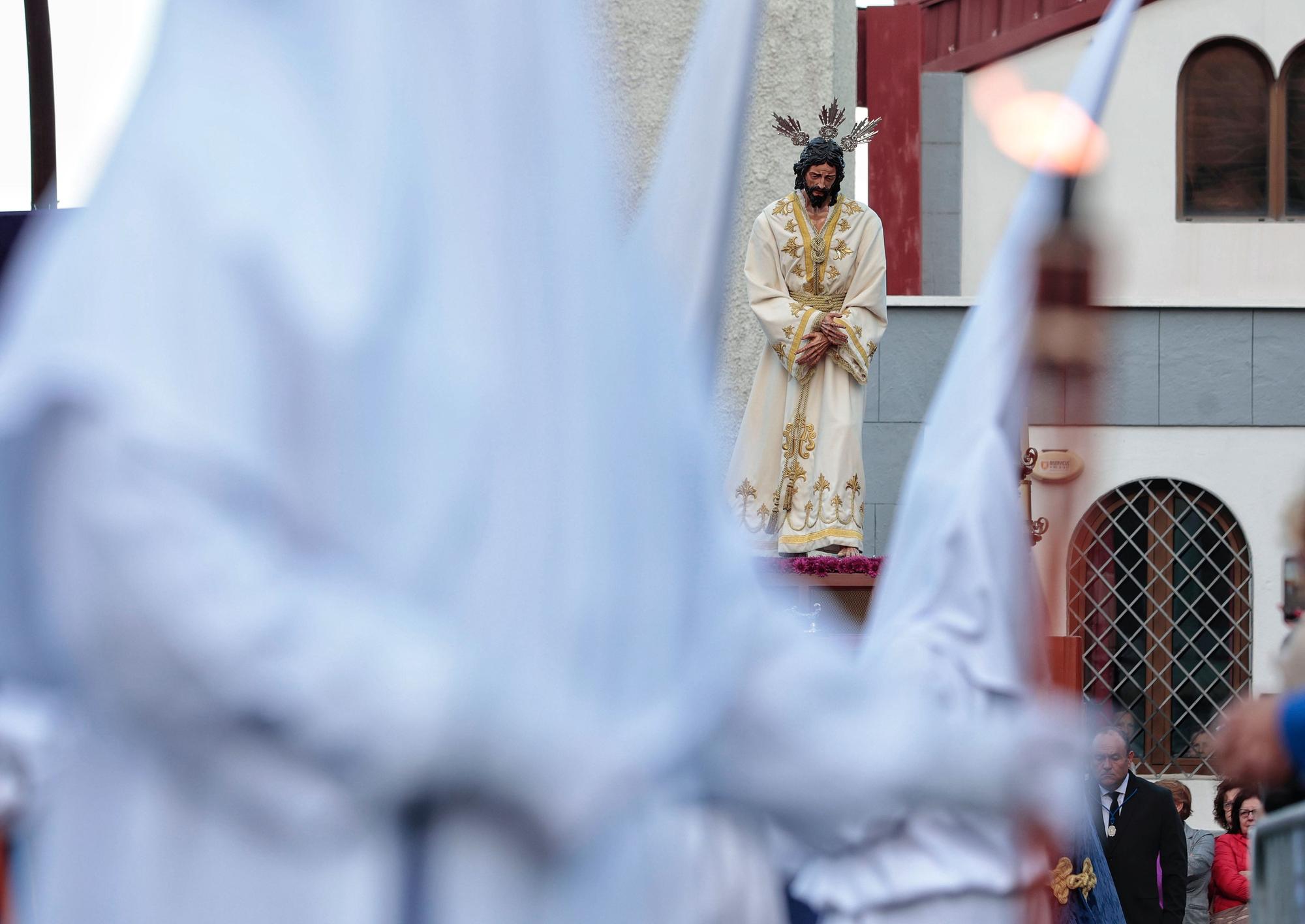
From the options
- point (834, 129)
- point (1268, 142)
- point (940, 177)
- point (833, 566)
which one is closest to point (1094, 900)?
point (833, 566)

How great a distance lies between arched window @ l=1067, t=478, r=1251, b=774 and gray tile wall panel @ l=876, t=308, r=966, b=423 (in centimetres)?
136

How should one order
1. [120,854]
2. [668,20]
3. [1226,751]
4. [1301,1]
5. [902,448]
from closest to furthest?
[120,854]
[1226,751]
[668,20]
[902,448]
[1301,1]

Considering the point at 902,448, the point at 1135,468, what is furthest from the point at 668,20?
the point at 1135,468

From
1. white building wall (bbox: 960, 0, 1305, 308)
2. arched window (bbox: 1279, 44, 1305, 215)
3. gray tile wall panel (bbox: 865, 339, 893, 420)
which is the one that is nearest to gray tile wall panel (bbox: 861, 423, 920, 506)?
gray tile wall panel (bbox: 865, 339, 893, 420)

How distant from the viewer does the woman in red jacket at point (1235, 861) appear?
240 inches

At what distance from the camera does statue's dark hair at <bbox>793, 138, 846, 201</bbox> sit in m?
7.54

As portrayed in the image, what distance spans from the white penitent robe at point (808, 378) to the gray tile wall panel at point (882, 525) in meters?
2.78

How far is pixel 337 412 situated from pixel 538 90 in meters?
→ 0.25

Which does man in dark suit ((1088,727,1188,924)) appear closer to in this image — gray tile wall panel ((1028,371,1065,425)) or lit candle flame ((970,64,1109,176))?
lit candle flame ((970,64,1109,176))

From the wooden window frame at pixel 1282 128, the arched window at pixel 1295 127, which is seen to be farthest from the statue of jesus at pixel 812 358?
the arched window at pixel 1295 127

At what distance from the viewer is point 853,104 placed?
1029 cm

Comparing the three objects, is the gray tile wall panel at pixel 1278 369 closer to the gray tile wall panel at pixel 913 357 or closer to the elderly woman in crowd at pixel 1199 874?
the gray tile wall panel at pixel 913 357

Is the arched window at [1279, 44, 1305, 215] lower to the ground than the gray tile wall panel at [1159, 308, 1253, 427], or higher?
higher

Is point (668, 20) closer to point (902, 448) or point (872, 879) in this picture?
point (902, 448)
